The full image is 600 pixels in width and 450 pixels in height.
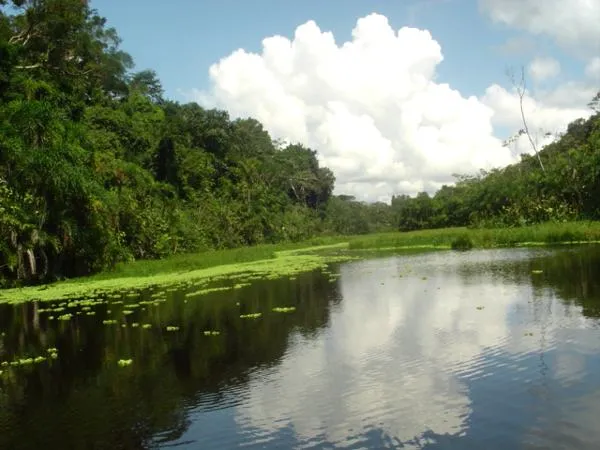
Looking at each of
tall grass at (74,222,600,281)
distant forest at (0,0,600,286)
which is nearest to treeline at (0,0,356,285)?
distant forest at (0,0,600,286)

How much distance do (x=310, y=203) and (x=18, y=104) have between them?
64940mm

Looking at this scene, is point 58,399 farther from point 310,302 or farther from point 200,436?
point 310,302

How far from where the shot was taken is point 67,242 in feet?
85.7

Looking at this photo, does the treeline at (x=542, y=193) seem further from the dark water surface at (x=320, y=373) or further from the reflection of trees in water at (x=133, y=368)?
the reflection of trees in water at (x=133, y=368)

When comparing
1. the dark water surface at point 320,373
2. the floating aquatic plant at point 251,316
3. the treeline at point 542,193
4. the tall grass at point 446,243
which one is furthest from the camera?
the treeline at point 542,193

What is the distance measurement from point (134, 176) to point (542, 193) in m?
33.5

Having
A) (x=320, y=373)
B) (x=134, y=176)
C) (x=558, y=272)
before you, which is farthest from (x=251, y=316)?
(x=134, y=176)

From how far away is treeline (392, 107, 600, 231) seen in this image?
41906 mm

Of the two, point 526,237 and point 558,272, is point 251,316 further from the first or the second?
point 526,237

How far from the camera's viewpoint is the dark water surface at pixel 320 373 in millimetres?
6289

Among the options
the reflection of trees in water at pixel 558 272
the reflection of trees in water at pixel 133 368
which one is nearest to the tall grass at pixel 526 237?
the reflection of trees in water at pixel 558 272

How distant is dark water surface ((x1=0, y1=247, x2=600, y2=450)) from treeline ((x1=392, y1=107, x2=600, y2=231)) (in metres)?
29.3

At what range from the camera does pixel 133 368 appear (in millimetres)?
9625

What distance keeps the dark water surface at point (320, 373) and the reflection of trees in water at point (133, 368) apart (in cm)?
4
